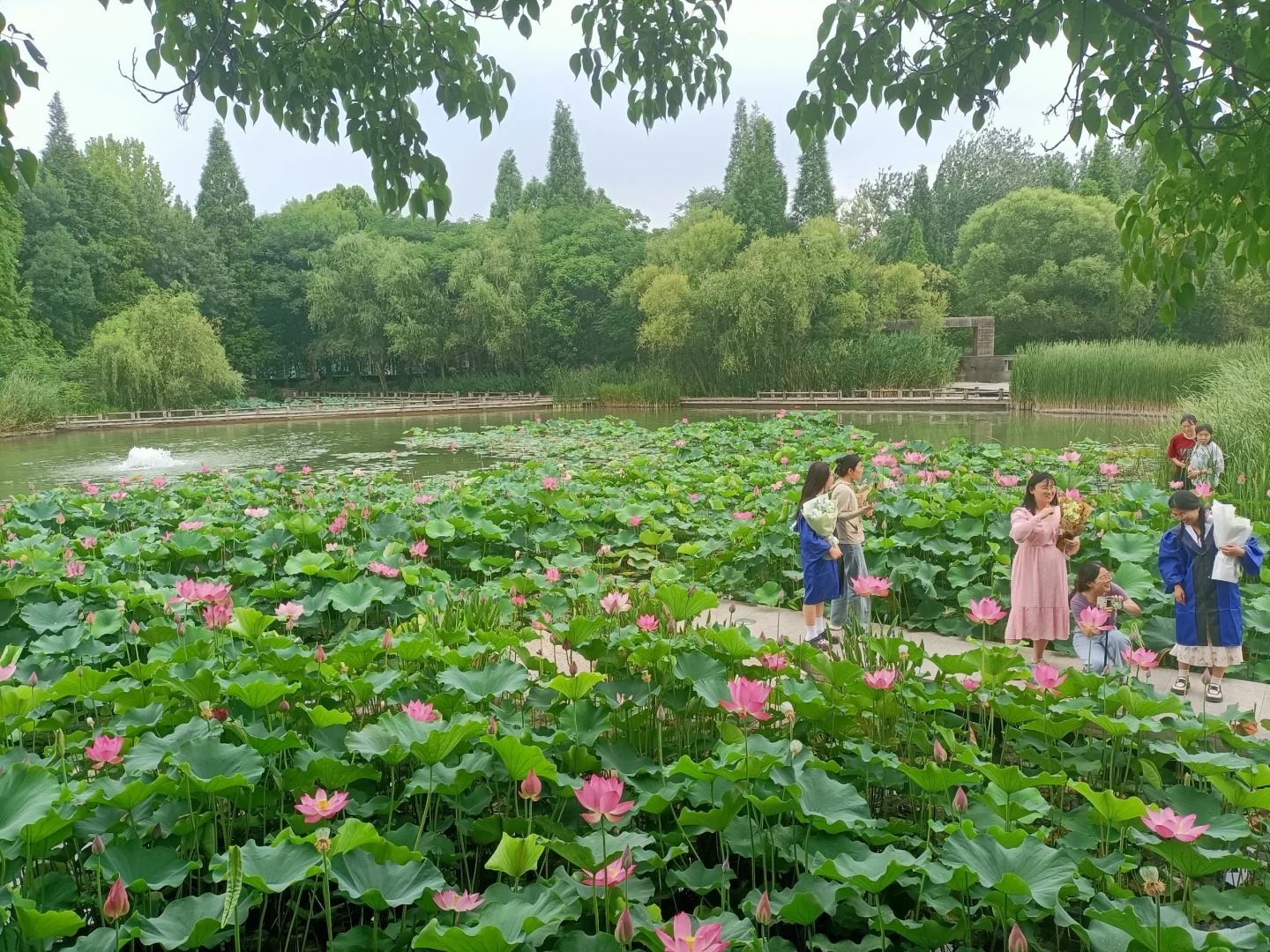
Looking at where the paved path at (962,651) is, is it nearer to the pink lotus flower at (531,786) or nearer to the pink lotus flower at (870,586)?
the pink lotus flower at (870,586)

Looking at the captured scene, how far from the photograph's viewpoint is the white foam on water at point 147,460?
1482 cm

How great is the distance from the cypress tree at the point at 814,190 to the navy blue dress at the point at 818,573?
40.7 metres

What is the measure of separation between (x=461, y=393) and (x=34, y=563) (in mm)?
31424

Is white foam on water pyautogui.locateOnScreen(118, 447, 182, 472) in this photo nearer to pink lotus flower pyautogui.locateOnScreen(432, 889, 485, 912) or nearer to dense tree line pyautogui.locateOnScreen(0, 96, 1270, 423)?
dense tree line pyautogui.locateOnScreen(0, 96, 1270, 423)

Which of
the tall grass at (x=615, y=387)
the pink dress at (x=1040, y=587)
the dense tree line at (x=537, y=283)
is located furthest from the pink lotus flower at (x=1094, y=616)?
the tall grass at (x=615, y=387)

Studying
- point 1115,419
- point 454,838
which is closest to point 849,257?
point 1115,419

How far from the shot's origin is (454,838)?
2244mm

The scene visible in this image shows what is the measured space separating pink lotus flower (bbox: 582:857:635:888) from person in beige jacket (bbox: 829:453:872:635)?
111 inches

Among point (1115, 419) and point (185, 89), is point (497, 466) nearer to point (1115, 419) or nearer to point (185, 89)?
point (185, 89)

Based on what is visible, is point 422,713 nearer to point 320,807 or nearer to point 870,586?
point 320,807

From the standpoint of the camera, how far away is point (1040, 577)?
3.78 metres

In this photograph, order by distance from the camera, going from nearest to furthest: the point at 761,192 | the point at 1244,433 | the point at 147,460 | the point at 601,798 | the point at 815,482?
1. the point at 601,798
2. the point at 815,482
3. the point at 1244,433
4. the point at 147,460
5. the point at 761,192

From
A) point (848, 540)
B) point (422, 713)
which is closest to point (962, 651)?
point (848, 540)

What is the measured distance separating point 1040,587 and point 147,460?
50.4 ft
